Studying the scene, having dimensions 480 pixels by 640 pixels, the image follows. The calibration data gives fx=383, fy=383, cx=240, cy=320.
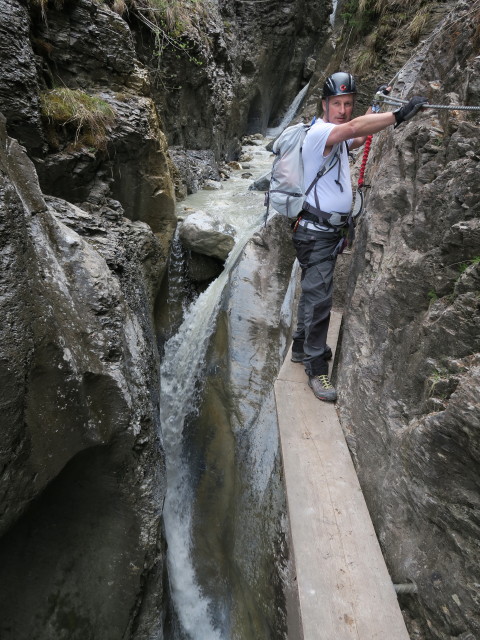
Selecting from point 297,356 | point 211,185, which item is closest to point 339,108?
point 297,356

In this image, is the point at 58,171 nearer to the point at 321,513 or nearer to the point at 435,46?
the point at 435,46

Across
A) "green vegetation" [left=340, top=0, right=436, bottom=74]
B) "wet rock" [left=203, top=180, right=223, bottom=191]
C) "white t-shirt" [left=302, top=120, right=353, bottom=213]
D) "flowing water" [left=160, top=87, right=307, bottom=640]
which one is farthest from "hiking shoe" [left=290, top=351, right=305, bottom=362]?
"wet rock" [left=203, top=180, right=223, bottom=191]

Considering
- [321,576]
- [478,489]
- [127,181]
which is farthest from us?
[127,181]

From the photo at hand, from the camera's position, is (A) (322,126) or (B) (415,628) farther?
(A) (322,126)

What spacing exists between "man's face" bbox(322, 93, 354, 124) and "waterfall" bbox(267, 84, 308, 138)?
46.3 feet

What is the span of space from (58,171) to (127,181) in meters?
1.29

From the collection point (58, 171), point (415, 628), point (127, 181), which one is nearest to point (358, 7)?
point (127, 181)

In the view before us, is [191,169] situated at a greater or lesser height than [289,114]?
lesser

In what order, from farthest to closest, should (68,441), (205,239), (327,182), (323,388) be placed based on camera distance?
(205,239) → (323,388) → (327,182) → (68,441)

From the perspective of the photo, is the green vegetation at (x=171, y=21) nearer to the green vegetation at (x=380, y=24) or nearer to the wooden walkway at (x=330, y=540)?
the green vegetation at (x=380, y=24)

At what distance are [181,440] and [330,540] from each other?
3090 millimetres

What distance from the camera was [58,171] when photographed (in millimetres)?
4410

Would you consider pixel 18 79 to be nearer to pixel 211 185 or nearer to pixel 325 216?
pixel 325 216

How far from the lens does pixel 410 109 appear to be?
222cm
